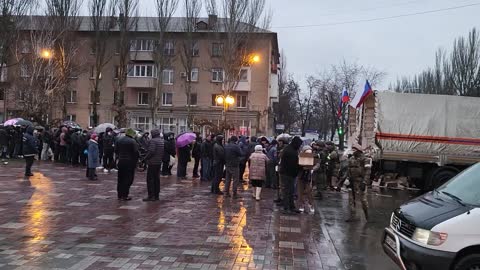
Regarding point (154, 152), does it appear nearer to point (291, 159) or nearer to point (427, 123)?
point (291, 159)

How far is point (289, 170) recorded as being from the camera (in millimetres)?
12086

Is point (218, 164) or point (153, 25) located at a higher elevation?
point (153, 25)

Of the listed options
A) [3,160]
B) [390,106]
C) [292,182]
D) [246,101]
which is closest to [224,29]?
[246,101]

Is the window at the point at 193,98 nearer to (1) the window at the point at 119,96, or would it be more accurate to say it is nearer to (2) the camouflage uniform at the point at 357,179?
(1) the window at the point at 119,96

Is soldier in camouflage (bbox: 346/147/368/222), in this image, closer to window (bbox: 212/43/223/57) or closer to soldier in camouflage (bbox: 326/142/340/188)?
soldier in camouflage (bbox: 326/142/340/188)

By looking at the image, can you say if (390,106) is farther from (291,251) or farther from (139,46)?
(139,46)

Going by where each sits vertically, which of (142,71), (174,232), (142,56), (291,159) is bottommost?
(174,232)

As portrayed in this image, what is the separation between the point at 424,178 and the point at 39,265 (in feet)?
45.0

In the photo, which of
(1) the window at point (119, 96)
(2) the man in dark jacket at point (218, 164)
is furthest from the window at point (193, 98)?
(2) the man in dark jacket at point (218, 164)

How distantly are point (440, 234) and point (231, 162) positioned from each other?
8.90m

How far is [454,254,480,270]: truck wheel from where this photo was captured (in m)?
5.58

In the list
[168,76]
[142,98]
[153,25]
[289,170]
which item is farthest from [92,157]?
[142,98]

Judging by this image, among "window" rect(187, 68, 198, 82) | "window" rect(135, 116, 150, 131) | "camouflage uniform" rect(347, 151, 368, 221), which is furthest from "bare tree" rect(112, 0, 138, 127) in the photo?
"camouflage uniform" rect(347, 151, 368, 221)

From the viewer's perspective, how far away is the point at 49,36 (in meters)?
42.0
